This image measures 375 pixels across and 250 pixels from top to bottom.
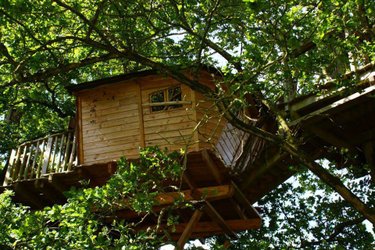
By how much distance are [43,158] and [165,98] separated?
328 centimetres

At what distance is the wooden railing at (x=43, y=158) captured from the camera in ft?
41.5

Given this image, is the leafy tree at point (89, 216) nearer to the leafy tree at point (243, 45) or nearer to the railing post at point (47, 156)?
the leafy tree at point (243, 45)

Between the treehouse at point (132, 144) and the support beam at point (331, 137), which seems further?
the treehouse at point (132, 144)

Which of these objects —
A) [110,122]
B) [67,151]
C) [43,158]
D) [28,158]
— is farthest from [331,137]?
[28,158]

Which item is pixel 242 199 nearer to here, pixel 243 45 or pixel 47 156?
pixel 243 45

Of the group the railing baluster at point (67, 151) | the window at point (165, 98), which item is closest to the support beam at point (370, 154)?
the window at point (165, 98)

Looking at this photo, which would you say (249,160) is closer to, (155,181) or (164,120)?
(164,120)

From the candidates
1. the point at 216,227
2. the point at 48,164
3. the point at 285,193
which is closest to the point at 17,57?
the point at 48,164

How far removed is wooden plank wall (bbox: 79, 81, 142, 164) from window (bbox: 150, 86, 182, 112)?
1.33ft

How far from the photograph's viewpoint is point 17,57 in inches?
434

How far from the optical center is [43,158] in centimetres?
1291

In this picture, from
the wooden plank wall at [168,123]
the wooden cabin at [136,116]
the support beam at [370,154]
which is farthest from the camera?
the wooden cabin at [136,116]

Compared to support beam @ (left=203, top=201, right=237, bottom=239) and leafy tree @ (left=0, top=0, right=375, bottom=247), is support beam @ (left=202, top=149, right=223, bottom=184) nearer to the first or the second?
support beam @ (left=203, top=201, right=237, bottom=239)

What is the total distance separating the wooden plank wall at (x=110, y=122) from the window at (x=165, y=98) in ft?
1.33
